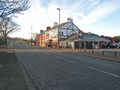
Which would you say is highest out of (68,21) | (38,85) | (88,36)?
(68,21)

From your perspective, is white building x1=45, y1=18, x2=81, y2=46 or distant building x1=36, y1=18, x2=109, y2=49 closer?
distant building x1=36, y1=18, x2=109, y2=49

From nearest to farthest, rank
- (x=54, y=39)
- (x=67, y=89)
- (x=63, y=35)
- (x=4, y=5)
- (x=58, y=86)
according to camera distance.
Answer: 1. (x=67, y=89)
2. (x=58, y=86)
3. (x=4, y=5)
4. (x=63, y=35)
5. (x=54, y=39)

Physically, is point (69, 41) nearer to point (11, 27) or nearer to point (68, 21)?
point (68, 21)

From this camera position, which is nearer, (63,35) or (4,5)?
(4,5)

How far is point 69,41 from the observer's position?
72688 millimetres

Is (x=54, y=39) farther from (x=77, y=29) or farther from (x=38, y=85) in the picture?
(x=38, y=85)

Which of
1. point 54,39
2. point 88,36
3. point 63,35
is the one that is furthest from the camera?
point 54,39

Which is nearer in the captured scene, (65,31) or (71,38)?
(71,38)

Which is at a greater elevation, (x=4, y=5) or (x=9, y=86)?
(x=4, y=5)

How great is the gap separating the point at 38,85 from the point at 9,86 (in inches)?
56.5

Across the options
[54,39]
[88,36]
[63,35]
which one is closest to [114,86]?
[88,36]

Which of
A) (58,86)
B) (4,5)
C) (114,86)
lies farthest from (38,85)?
(4,5)

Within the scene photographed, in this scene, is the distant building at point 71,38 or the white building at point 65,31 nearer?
the distant building at point 71,38

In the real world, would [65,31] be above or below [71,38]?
above
